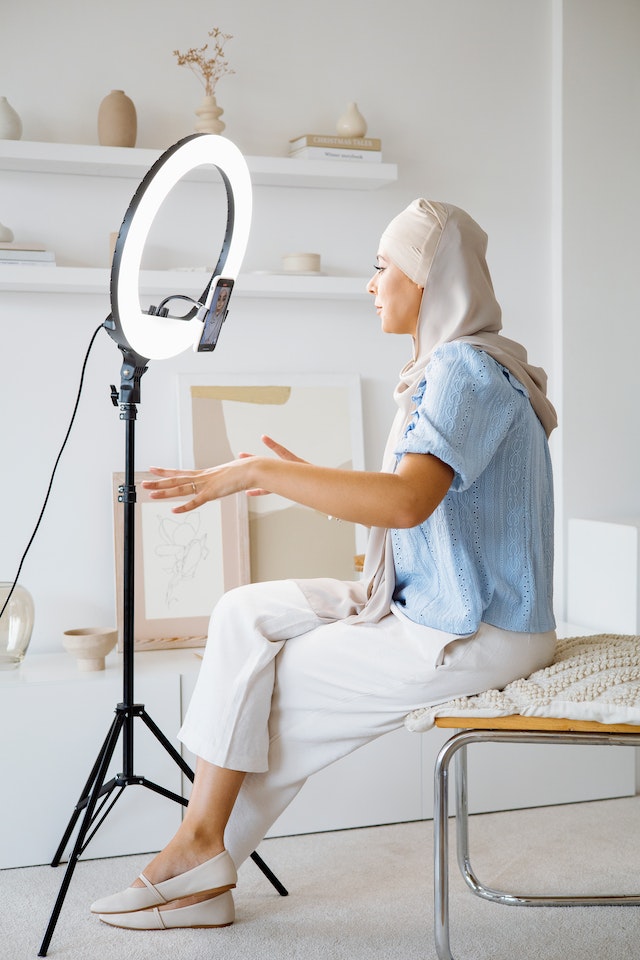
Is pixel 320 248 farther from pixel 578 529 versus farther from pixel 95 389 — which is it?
pixel 578 529

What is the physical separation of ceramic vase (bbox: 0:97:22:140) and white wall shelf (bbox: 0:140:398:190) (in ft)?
0.12

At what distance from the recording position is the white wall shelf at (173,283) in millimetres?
2781

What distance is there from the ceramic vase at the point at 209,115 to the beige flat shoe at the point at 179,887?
1979 mm

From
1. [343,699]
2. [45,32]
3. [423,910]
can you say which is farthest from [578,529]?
[45,32]

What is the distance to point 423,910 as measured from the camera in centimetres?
219

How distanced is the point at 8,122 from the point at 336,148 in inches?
36.4

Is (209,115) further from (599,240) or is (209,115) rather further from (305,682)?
(305,682)

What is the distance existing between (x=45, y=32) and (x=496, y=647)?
221 cm

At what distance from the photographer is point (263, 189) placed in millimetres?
3129

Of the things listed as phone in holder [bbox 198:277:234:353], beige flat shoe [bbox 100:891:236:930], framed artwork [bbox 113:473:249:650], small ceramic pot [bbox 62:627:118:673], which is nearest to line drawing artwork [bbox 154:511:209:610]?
framed artwork [bbox 113:473:249:650]

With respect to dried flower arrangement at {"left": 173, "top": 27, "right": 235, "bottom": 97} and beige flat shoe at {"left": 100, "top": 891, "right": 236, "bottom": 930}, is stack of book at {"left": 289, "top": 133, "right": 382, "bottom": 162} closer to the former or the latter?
dried flower arrangement at {"left": 173, "top": 27, "right": 235, "bottom": 97}

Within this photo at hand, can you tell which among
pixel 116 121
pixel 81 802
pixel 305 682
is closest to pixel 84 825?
pixel 81 802

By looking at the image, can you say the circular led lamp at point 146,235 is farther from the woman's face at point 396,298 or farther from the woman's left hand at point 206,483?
the woman's left hand at point 206,483

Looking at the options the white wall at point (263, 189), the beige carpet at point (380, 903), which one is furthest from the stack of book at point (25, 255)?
the beige carpet at point (380, 903)
